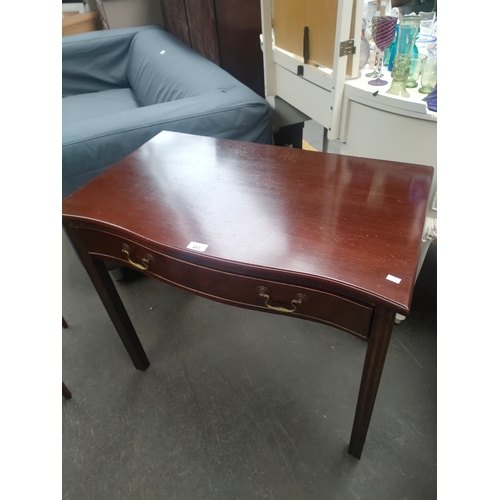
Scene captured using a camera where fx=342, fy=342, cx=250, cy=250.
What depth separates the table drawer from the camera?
0.64 meters

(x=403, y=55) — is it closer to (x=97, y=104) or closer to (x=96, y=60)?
(x=97, y=104)

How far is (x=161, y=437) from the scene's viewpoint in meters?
1.07

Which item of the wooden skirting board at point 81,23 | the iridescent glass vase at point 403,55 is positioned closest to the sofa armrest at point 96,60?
the wooden skirting board at point 81,23

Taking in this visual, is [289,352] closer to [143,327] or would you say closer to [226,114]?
[143,327]

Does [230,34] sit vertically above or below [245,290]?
above

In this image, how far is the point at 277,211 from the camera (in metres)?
0.74

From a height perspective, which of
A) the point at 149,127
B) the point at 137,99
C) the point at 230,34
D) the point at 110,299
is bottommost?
the point at 110,299

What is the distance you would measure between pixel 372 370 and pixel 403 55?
834 mm

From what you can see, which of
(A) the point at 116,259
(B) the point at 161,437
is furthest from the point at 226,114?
(B) the point at 161,437

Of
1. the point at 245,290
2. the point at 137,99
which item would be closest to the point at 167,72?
the point at 137,99

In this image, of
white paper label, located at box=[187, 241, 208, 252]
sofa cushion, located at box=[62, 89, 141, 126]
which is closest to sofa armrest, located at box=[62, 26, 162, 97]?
sofa cushion, located at box=[62, 89, 141, 126]

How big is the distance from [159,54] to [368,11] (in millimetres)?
1312

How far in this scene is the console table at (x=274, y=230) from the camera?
610 mm

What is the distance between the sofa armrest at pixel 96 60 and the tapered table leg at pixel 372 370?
8.56ft
